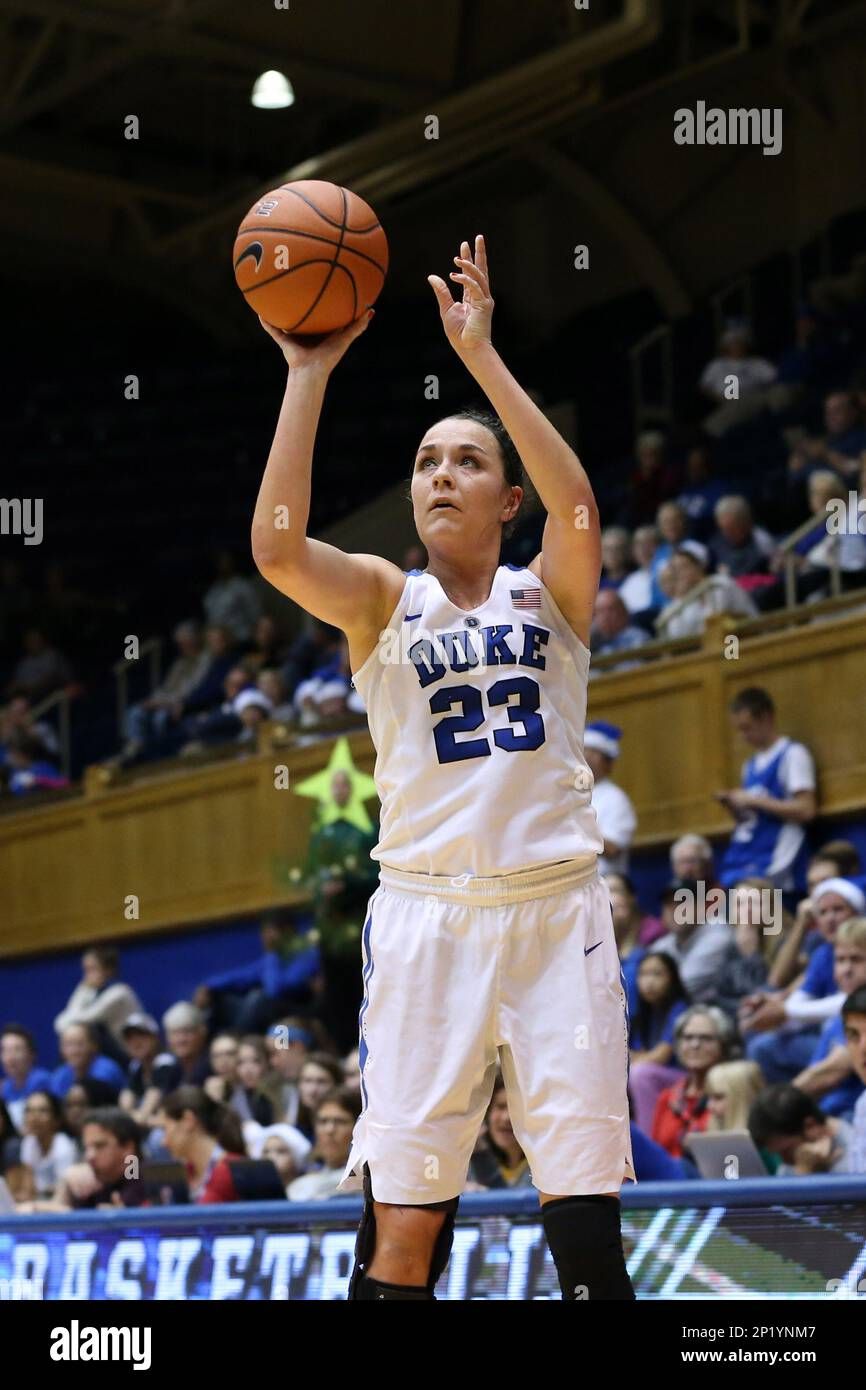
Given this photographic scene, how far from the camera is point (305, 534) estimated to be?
343 centimetres

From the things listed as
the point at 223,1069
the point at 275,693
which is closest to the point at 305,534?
the point at 223,1069

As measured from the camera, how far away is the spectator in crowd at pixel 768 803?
330 inches

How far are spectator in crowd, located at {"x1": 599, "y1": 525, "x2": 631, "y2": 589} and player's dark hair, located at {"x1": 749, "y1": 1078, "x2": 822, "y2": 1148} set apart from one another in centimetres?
455

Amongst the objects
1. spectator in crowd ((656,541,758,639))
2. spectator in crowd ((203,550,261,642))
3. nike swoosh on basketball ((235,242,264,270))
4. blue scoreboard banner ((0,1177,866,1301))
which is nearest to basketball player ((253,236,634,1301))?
nike swoosh on basketball ((235,242,264,270))

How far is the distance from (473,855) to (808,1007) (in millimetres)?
4012

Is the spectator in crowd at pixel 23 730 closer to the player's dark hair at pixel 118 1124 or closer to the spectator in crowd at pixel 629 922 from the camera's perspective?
the player's dark hair at pixel 118 1124

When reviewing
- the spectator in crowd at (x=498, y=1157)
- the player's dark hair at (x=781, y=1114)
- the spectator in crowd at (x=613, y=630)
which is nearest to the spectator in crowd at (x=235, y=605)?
the spectator in crowd at (x=613, y=630)

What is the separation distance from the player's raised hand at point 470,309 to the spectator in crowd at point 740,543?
6.33 meters

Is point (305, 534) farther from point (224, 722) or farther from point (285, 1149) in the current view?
point (224, 722)

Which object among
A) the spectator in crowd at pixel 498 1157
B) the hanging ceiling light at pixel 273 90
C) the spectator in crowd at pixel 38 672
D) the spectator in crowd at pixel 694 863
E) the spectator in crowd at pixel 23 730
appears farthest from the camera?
the spectator in crowd at pixel 38 672

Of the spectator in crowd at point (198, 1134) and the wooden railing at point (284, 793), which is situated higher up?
the wooden railing at point (284, 793)

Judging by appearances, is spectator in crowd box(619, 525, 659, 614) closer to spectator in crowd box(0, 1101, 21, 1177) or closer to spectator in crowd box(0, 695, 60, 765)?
spectator in crowd box(0, 1101, 21, 1177)
